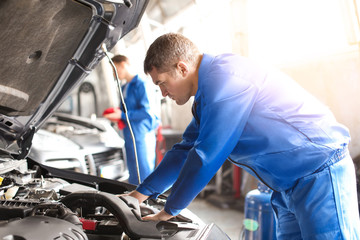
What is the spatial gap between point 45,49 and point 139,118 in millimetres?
1563

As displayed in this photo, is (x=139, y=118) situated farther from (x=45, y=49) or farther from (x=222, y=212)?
(x=45, y=49)

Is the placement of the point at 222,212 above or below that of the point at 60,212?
below

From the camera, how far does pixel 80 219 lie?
1154mm

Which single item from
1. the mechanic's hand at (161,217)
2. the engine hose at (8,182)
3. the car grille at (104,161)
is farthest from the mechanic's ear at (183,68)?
the car grille at (104,161)

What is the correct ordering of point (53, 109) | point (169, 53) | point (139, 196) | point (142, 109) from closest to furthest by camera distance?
point (169, 53), point (139, 196), point (53, 109), point (142, 109)

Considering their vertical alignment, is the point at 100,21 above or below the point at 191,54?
above

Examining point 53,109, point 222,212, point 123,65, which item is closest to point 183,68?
point 53,109

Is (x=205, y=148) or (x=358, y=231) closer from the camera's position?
(x=205, y=148)

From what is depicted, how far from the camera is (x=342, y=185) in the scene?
1.10 meters

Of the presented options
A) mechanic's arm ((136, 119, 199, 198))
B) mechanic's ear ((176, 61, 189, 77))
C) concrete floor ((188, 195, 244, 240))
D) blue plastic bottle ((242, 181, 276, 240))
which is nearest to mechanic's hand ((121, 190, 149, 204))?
mechanic's arm ((136, 119, 199, 198))

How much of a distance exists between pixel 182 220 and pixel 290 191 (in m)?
0.45

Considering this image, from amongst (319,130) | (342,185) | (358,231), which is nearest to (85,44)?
(319,130)

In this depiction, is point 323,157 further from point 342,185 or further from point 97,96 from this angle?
point 97,96

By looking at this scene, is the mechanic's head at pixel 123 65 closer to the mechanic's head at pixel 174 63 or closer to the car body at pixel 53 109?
the car body at pixel 53 109
